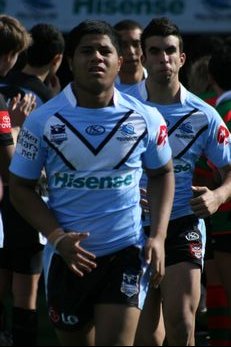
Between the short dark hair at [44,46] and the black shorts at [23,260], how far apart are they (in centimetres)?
147

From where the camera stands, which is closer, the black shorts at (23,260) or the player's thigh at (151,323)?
the player's thigh at (151,323)

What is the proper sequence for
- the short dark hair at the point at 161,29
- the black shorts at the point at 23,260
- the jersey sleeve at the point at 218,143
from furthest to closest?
the black shorts at the point at 23,260, the short dark hair at the point at 161,29, the jersey sleeve at the point at 218,143

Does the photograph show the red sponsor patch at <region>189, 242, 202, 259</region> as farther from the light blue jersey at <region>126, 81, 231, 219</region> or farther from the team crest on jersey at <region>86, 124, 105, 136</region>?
the team crest on jersey at <region>86, 124, 105, 136</region>

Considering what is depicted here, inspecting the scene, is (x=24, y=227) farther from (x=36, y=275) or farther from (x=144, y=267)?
(x=144, y=267)

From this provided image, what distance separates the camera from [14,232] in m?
8.21

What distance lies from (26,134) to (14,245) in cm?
236

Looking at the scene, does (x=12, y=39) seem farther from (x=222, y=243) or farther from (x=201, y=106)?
(x=222, y=243)

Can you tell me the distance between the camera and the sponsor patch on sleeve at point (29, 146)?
5.92 meters

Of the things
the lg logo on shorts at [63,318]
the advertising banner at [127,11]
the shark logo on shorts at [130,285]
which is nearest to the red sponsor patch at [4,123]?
the lg logo on shorts at [63,318]

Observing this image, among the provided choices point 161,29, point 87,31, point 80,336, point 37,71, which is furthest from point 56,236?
point 37,71

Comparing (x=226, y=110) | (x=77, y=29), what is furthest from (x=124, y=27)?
(x=77, y=29)

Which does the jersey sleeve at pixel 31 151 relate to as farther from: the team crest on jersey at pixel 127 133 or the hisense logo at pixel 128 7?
the hisense logo at pixel 128 7

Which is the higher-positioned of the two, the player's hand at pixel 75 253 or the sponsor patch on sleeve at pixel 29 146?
the sponsor patch on sleeve at pixel 29 146

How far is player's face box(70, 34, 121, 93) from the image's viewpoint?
600 centimetres
